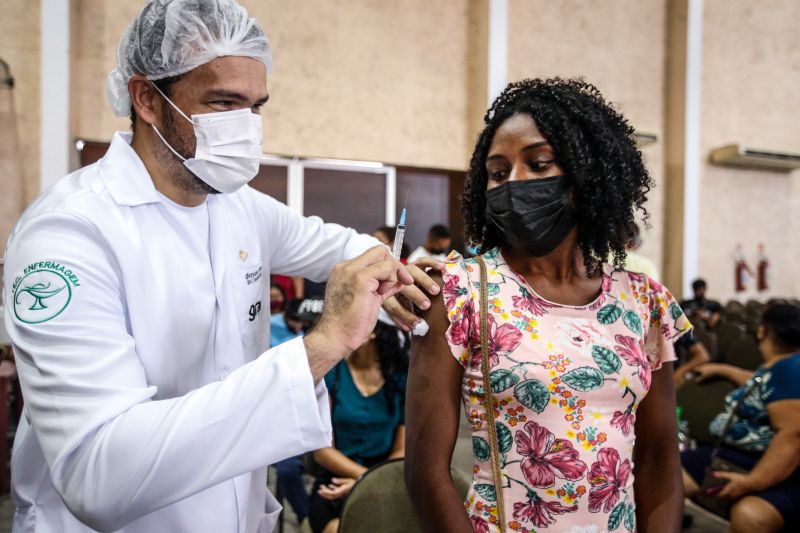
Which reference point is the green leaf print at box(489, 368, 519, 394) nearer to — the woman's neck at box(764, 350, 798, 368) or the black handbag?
the black handbag

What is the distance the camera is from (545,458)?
3.26 ft

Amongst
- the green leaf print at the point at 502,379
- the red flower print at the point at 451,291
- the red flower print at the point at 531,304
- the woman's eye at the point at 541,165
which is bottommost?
the green leaf print at the point at 502,379

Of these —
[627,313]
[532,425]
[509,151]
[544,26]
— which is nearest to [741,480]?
[627,313]

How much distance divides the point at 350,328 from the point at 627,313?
66 centimetres

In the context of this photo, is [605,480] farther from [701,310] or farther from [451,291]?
[701,310]

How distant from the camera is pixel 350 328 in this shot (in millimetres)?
778

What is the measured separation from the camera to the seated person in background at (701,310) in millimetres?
4758

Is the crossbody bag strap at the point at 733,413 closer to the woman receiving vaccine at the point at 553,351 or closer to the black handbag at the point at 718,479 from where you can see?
the black handbag at the point at 718,479

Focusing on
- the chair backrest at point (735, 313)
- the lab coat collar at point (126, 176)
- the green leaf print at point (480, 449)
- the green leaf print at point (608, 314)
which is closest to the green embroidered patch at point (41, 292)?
the lab coat collar at point (126, 176)

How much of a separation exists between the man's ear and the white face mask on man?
0.9 inches

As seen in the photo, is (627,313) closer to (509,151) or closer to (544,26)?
(509,151)

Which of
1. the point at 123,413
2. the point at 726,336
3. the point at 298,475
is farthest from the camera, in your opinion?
the point at 726,336

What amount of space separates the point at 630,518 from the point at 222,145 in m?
1.10

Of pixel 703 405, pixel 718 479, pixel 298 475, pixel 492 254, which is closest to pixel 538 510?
pixel 492 254
